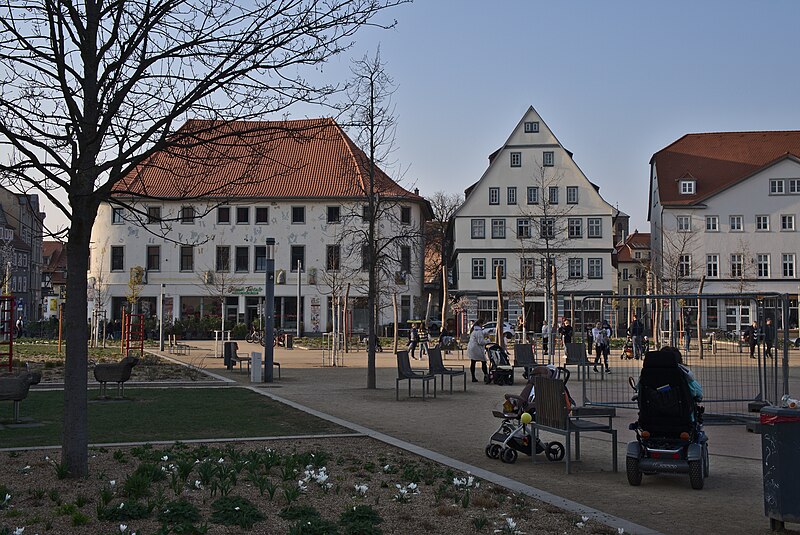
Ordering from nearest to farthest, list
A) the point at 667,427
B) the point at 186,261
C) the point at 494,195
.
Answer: the point at 667,427 → the point at 494,195 → the point at 186,261

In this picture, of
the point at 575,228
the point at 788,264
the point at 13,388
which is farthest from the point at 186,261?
the point at 13,388

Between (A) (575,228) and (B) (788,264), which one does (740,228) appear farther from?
(A) (575,228)

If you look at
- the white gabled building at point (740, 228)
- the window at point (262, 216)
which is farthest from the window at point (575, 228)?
the window at point (262, 216)

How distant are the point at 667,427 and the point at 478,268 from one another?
6093 centimetres

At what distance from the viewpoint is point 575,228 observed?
6906 centimetres

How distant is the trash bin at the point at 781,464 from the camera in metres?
7.44

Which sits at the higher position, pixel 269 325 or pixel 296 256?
pixel 296 256

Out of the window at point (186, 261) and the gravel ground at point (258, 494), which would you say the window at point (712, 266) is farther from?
the gravel ground at point (258, 494)

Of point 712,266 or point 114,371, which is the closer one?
point 114,371

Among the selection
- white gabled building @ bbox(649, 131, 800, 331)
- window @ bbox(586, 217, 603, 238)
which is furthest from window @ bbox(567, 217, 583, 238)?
white gabled building @ bbox(649, 131, 800, 331)

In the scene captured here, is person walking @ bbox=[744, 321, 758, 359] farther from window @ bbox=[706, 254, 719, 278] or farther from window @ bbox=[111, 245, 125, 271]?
window @ bbox=[111, 245, 125, 271]

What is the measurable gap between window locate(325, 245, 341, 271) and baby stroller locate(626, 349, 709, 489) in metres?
55.9

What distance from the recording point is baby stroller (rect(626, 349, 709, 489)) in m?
9.71

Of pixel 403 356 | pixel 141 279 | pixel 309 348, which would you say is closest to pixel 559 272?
pixel 309 348
